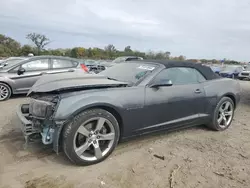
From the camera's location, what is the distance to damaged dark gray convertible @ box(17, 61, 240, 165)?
117 inches

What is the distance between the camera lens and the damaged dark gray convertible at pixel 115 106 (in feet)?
9.75

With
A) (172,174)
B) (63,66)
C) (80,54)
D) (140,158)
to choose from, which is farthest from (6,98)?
(80,54)

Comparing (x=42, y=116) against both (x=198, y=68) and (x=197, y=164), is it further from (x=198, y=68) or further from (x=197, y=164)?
(x=198, y=68)

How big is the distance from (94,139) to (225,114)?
9.92ft

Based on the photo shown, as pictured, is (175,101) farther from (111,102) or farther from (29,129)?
(29,129)

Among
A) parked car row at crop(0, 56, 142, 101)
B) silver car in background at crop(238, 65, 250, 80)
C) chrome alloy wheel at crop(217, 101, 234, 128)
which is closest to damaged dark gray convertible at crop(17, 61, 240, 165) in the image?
chrome alloy wheel at crop(217, 101, 234, 128)

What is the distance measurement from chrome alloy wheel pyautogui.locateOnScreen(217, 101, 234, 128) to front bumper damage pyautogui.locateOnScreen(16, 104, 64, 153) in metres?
3.27

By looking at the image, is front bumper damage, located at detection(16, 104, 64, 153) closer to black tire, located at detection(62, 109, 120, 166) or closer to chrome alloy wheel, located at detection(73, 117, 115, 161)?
black tire, located at detection(62, 109, 120, 166)

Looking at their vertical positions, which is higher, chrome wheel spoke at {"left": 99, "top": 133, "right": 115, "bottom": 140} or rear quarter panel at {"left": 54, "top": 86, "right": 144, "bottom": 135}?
rear quarter panel at {"left": 54, "top": 86, "right": 144, "bottom": 135}

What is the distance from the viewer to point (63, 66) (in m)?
8.24

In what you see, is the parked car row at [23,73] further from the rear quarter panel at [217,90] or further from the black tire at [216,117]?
the black tire at [216,117]

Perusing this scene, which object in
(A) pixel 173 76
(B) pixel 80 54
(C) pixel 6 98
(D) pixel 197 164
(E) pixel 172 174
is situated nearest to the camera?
(E) pixel 172 174

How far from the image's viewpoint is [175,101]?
3875 mm

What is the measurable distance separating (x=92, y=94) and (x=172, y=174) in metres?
1.49
